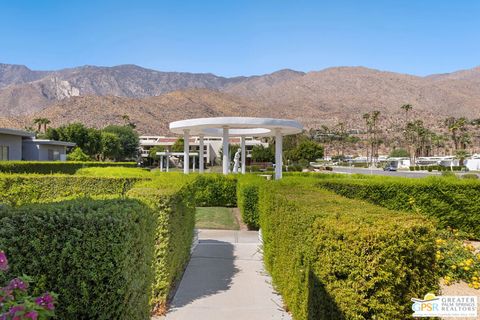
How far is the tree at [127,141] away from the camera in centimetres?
7150

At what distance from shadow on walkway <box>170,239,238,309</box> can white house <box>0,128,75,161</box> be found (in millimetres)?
22647

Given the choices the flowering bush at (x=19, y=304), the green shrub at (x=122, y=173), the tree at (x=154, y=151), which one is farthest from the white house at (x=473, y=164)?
the flowering bush at (x=19, y=304)

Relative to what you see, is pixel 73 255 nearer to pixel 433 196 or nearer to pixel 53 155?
pixel 433 196

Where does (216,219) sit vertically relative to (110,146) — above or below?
below

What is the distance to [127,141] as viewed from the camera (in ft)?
237

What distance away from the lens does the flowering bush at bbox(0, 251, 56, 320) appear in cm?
216

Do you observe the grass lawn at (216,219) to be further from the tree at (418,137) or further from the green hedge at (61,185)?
the tree at (418,137)

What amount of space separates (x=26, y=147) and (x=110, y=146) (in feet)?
95.8

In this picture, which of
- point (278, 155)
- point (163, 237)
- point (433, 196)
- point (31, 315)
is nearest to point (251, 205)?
point (433, 196)

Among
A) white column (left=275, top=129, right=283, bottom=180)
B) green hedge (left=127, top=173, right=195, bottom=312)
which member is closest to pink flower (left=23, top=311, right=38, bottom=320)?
green hedge (left=127, top=173, right=195, bottom=312)

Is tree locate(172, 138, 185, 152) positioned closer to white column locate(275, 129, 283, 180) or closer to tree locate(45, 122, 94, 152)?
tree locate(45, 122, 94, 152)

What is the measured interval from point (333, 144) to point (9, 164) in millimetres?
95936

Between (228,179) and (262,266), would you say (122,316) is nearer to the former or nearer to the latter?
(262,266)

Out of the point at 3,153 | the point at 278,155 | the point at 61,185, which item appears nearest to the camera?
the point at 61,185
